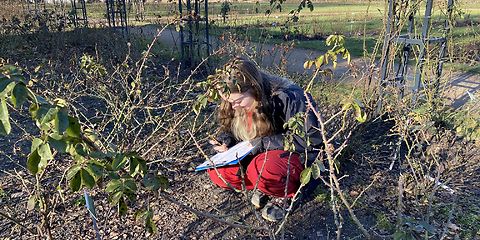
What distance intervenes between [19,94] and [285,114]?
1845mm

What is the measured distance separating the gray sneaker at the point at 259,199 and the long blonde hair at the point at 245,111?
367 mm

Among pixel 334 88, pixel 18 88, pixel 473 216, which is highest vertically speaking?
pixel 18 88

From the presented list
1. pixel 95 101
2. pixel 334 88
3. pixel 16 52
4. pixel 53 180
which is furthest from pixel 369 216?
pixel 16 52

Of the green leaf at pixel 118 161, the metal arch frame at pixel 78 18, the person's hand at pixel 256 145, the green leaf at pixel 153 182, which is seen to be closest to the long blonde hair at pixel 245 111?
the person's hand at pixel 256 145

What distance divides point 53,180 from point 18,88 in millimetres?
2355

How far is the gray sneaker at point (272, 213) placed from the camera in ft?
8.21

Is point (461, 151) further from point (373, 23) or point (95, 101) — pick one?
point (373, 23)

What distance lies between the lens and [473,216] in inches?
103

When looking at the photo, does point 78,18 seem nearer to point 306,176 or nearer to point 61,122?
point 306,176

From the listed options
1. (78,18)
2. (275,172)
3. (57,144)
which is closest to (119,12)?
(78,18)

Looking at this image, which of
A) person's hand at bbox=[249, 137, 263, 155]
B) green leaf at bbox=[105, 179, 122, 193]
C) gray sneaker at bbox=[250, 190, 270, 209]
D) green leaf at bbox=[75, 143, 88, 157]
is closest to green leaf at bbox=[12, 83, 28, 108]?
green leaf at bbox=[75, 143, 88, 157]

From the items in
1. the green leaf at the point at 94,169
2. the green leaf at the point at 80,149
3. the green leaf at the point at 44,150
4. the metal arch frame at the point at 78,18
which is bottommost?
the green leaf at the point at 94,169

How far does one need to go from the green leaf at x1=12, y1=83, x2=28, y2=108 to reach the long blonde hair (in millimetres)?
1214

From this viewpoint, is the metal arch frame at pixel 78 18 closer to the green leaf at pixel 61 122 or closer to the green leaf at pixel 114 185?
the green leaf at pixel 114 185
